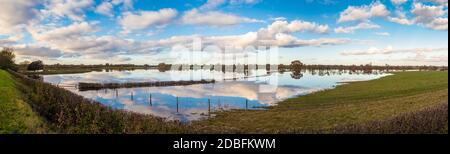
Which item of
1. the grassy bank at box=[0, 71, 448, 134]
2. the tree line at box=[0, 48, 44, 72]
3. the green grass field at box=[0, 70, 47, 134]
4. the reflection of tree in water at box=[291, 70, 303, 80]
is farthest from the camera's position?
the reflection of tree in water at box=[291, 70, 303, 80]

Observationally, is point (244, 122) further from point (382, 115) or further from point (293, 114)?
point (382, 115)

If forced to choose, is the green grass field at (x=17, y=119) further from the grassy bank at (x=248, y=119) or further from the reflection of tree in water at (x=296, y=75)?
the reflection of tree in water at (x=296, y=75)

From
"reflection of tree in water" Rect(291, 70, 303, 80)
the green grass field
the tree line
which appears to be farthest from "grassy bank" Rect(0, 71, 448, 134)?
"reflection of tree in water" Rect(291, 70, 303, 80)

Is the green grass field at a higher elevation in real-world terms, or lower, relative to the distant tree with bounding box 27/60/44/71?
lower

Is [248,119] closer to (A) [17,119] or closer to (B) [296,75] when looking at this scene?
(A) [17,119]

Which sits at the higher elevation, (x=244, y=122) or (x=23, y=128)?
(x=23, y=128)

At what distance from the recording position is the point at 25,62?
18275 centimetres

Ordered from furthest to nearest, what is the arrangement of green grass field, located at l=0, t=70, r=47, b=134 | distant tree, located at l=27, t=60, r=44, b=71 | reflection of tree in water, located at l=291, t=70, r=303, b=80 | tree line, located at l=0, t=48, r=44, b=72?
distant tree, located at l=27, t=60, r=44, b=71, reflection of tree in water, located at l=291, t=70, r=303, b=80, tree line, located at l=0, t=48, r=44, b=72, green grass field, located at l=0, t=70, r=47, b=134

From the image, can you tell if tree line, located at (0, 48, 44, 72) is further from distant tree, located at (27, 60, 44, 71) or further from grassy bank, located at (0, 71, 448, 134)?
→ grassy bank, located at (0, 71, 448, 134)

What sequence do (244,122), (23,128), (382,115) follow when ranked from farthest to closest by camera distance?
(244,122) → (382,115) → (23,128)

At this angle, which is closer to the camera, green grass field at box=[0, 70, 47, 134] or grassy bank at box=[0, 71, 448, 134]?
grassy bank at box=[0, 71, 448, 134]

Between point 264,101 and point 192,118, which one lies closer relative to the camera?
point 192,118
